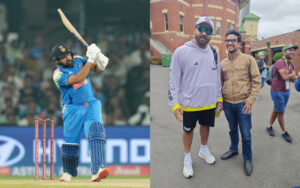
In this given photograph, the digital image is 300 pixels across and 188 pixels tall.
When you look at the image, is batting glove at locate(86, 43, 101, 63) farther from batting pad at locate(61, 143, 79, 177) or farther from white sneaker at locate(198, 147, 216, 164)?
white sneaker at locate(198, 147, 216, 164)

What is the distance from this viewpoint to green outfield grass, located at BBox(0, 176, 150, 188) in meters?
2.90

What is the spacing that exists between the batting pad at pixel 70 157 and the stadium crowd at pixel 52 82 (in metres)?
0.45

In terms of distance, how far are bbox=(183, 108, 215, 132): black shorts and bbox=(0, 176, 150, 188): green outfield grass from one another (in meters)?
0.80

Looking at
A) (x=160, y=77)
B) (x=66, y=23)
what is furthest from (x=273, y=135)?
(x=66, y=23)

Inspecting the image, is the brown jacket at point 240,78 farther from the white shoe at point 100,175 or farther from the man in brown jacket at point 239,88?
the white shoe at point 100,175

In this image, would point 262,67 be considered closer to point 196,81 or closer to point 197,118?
point 196,81

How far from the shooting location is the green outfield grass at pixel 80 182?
2.90 meters

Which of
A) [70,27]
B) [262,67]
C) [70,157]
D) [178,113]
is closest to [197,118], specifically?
[178,113]

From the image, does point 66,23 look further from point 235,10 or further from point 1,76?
point 235,10

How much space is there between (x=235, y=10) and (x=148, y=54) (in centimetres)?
105

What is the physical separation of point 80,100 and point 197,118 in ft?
3.83

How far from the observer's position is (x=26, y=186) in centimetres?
297

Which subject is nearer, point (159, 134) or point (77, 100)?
point (77, 100)


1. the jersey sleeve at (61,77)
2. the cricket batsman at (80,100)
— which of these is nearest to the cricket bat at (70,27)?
the cricket batsman at (80,100)
